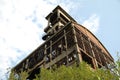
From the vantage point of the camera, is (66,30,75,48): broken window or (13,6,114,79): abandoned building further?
(66,30,75,48): broken window

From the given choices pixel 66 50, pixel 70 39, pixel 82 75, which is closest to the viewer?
pixel 82 75

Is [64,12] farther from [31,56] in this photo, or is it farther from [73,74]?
[73,74]

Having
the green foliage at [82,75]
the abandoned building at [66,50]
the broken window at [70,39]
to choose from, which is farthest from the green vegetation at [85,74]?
the broken window at [70,39]

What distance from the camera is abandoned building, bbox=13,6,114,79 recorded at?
25281 mm

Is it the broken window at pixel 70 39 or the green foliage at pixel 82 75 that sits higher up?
the broken window at pixel 70 39

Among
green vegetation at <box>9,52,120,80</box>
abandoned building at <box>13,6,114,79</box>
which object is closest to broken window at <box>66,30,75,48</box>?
abandoned building at <box>13,6,114,79</box>

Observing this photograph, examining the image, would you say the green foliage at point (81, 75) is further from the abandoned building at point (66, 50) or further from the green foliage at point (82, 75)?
the abandoned building at point (66, 50)

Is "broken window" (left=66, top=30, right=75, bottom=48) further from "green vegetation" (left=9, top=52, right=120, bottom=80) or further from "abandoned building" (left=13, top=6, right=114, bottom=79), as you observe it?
"green vegetation" (left=9, top=52, right=120, bottom=80)

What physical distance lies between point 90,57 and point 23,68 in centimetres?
1072

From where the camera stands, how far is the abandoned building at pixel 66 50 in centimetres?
2528

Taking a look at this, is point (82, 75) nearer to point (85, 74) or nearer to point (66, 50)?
point (85, 74)

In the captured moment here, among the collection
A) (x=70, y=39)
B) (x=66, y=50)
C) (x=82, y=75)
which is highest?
(x=70, y=39)

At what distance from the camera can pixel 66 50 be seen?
2512cm

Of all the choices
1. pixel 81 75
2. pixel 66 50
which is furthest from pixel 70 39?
pixel 81 75
